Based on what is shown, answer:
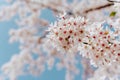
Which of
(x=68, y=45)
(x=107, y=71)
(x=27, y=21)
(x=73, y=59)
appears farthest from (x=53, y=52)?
(x=68, y=45)

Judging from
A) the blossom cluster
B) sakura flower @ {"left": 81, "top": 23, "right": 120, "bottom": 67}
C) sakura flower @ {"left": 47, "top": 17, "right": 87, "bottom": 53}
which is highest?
the blossom cluster

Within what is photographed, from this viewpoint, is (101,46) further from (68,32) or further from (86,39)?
(68,32)

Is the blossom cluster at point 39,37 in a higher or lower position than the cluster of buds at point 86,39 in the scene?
higher

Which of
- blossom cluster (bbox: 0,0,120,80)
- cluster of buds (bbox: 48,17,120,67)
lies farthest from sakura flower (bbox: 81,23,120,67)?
blossom cluster (bbox: 0,0,120,80)

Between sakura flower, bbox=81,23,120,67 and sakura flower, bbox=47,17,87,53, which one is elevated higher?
sakura flower, bbox=47,17,87,53

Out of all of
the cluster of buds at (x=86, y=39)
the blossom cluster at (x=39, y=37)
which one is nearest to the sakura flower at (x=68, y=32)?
the cluster of buds at (x=86, y=39)

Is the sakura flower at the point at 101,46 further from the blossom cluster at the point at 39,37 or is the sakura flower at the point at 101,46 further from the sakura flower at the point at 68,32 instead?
the blossom cluster at the point at 39,37

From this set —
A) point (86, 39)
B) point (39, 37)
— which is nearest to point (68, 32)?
point (86, 39)

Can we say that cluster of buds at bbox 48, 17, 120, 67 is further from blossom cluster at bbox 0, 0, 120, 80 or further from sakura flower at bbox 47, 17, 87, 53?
blossom cluster at bbox 0, 0, 120, 80

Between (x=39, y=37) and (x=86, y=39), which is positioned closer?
(x=86, y=39)

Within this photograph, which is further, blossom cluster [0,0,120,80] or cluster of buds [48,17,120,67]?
blossom cluster [0,0,120,80]

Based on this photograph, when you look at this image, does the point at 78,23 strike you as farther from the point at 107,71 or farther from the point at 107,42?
the point at 107,71
